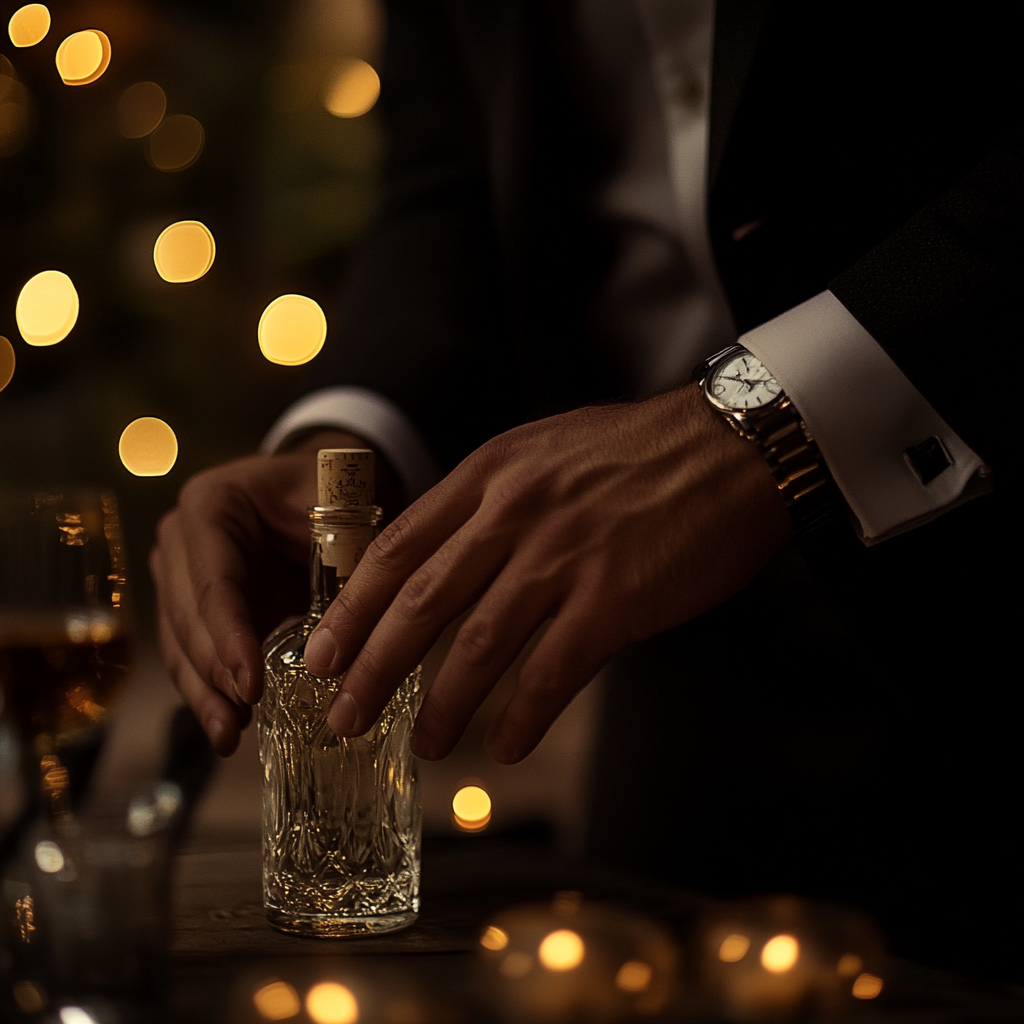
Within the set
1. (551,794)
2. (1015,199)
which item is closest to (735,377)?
(1015,199)

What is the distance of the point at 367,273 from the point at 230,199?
969mm

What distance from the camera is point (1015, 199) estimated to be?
21.4 inches

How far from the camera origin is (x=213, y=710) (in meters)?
0.66

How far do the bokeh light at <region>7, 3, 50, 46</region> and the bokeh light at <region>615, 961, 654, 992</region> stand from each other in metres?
1.84

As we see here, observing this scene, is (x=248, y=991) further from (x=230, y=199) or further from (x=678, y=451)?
(x=230, y=199)

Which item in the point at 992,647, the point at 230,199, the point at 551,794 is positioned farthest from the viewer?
the point at 551,794

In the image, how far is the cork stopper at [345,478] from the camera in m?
0.58

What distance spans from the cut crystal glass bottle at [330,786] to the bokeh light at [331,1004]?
200 mm

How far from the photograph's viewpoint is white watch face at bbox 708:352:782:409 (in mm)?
548

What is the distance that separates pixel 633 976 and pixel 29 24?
1855mm

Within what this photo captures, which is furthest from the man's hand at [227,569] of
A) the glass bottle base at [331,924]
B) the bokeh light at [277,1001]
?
the bokeh light at [277,1001]

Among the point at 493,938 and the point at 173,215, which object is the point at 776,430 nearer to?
the point at 493,938

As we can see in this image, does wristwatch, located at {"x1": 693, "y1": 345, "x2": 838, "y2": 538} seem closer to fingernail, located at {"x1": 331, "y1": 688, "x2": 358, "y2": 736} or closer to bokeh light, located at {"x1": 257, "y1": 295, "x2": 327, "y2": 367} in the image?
fingernail, located at {"x1": 331, "y1": 688, "x2": 358, "y2": 736}

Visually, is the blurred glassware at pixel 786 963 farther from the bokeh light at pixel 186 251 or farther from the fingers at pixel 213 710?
the bokeh light at pixel 186 251
